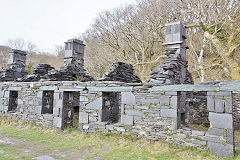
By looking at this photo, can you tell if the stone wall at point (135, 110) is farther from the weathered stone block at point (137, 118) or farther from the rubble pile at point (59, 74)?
the rubble pile at point (59, 74)

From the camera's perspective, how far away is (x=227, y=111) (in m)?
4.73

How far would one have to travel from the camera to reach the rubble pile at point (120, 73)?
26.3 feet

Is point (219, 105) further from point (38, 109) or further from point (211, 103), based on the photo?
point (38, 109)

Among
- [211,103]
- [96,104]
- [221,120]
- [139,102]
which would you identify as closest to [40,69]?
[96,104]

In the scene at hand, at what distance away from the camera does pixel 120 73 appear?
8.86m

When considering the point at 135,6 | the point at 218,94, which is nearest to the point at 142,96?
the point at 218,94

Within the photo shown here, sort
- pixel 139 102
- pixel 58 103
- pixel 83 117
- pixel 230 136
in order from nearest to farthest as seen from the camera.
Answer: pixel 230 136, pixel 139 102, pixel 83 117, pixel 58 103

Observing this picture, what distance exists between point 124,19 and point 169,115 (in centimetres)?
1480

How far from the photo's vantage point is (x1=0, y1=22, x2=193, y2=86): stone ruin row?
6.40 metres

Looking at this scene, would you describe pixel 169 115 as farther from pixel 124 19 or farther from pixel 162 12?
pixel 124 19

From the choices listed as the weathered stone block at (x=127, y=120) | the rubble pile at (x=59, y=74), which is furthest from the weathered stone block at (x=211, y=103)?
the rubble pile at (x=59, y=74)

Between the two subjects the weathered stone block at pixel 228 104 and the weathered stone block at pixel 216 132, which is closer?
the weathered stone block at pixel 228 104

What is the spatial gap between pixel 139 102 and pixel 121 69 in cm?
320

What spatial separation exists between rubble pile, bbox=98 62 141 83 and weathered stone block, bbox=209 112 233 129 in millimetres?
4222
